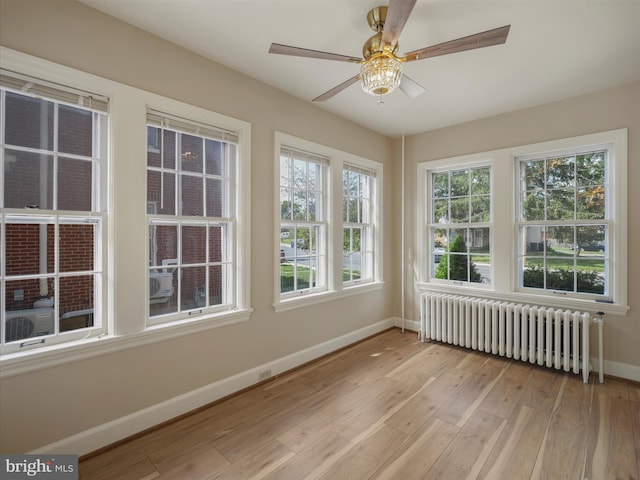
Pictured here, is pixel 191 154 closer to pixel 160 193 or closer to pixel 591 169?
pixel 160 193

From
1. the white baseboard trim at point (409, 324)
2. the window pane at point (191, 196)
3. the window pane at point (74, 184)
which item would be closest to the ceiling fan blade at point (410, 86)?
the window pane at point (191, 196)

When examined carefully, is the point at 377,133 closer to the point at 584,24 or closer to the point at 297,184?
the point at 297,184

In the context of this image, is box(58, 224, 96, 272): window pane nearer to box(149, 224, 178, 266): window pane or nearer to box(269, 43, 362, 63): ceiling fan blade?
box(149, 224, 178, 266): window pane

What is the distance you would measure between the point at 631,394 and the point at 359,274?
2770 millimetres

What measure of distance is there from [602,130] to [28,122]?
467 centimetres

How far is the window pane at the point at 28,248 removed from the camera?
1738 millimetres

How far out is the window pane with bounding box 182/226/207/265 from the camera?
2432 millimetres

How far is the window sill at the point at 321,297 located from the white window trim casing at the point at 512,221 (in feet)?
2.43

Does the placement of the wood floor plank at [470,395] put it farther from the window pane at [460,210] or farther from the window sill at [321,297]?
the window pane at [460,210]

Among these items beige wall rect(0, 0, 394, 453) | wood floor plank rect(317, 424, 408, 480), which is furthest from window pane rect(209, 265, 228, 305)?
wood floor plank rect(317, 424, 408, 480)

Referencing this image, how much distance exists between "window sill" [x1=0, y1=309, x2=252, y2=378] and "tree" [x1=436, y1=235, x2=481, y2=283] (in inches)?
116

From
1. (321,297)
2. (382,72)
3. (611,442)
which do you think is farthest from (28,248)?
(611,442)

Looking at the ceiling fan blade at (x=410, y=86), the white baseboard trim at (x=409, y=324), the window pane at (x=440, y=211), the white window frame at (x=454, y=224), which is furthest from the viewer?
the white baseboard trim at (x=409, y=324)

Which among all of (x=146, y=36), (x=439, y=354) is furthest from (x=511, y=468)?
(x=146, y=36)
